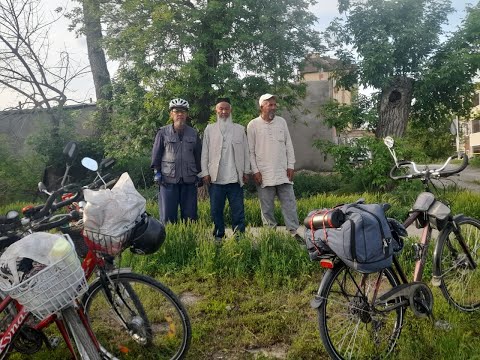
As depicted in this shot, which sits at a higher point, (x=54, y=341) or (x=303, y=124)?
(x=303, y=124)

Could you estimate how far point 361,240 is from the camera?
2.63 meters

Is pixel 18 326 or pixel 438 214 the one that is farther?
pixel 438 214

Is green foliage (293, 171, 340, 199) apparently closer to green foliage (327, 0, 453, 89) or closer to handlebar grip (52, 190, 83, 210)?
green foliage (327, 0, 453, 89)

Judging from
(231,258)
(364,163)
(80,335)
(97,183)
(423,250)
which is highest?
(97,183)

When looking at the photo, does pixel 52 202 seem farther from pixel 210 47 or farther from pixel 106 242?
pixel 210 47

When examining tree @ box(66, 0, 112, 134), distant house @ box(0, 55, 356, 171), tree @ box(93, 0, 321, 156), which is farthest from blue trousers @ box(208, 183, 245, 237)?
distant house @ box(0, 55, 356, 171)

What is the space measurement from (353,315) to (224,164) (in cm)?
299

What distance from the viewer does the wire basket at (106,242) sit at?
2.71m

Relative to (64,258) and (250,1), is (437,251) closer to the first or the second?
(64,258)

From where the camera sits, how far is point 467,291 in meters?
3.68

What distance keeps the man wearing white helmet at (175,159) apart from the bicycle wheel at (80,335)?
3151 mm

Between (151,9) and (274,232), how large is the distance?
6.70 metres

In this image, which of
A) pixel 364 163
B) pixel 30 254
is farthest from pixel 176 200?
pixel 364 163

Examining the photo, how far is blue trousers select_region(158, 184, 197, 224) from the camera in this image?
5.73 metres
